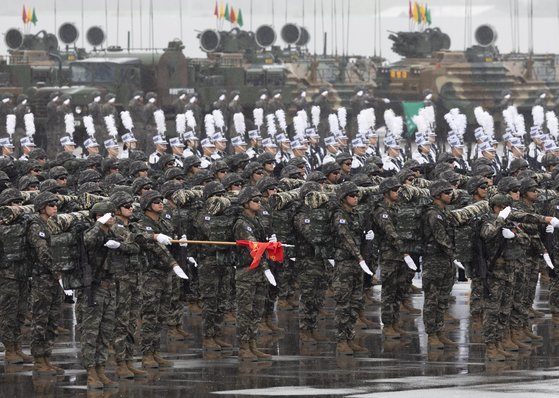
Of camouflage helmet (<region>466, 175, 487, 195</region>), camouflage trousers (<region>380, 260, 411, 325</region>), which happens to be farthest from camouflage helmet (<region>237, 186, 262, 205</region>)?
camouflage helmet (<region>466, 175, 487, 195</region>)

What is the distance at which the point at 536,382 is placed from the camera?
15805 mm

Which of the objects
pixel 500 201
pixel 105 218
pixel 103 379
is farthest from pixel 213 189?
pixel 103 379

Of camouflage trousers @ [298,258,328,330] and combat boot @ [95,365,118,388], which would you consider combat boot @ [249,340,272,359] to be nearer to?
camouflage trousers @ [298,258,328,330]

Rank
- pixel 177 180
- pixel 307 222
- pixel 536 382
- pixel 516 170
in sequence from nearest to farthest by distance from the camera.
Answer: pixel 536 382, pixel 307 222, pixel 177 180, pixel 516 170

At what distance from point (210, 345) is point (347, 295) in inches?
54.1

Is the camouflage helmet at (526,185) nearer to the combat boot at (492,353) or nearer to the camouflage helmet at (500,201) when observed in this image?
the camouflage helmet at (500,201)

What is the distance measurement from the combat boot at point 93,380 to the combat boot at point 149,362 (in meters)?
1.03

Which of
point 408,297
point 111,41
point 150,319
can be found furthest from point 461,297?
point 111,41

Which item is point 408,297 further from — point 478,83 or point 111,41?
point 111,41

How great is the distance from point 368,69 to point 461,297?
31.8 metres

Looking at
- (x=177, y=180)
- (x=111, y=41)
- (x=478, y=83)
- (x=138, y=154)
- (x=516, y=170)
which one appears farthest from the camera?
(x=111, y=41)

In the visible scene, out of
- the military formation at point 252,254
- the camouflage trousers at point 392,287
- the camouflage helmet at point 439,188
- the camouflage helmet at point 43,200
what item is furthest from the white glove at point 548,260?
the camouflage helmet at point 43,200

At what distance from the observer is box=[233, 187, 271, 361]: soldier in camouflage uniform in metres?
17.5

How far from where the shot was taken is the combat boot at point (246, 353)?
1750cm
